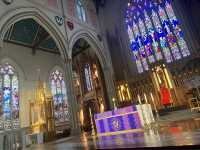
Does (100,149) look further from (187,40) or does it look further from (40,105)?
(187,40)

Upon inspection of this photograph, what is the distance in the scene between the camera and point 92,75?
1489cm

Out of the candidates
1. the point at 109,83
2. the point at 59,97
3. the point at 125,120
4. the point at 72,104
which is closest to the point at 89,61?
the point at 109,83

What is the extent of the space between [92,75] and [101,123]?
373 inches

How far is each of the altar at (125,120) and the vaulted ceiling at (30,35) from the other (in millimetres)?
9754

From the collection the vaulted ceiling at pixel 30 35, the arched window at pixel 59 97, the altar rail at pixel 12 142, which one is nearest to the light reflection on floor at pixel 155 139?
the altar rail at pixel 12 142

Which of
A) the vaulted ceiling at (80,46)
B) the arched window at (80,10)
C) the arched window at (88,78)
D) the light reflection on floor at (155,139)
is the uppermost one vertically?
the arched window at (80,10)

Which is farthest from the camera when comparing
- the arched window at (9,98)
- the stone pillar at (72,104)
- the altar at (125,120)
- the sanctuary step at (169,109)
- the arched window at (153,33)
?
the arched window at (9,98)

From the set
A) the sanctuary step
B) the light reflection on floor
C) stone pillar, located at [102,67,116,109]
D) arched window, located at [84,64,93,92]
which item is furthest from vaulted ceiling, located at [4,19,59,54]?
the light reflection on floor

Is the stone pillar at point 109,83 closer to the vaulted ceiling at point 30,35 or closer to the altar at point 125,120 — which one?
the vaulted ceiling at point 30,35

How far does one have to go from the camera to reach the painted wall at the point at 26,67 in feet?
42.2

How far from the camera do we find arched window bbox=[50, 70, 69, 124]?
14875 mm

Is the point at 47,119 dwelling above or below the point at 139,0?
below

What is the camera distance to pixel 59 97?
51.2ft

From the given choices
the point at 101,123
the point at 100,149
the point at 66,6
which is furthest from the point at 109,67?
the point at 100,149
